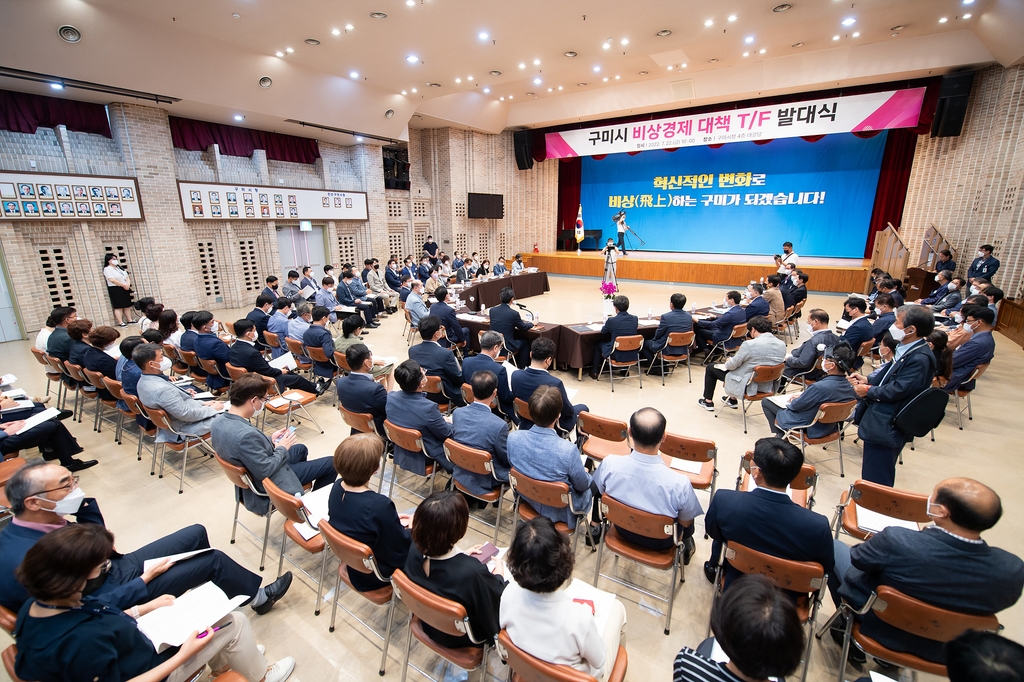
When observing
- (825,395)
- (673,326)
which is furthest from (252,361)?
(825,395)

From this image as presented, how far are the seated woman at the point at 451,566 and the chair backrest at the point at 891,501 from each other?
2284 millimetres

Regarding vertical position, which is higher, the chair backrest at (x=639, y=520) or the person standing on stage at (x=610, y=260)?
the person standing on stage at (x=610, y=260)

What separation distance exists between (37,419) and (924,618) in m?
6.11

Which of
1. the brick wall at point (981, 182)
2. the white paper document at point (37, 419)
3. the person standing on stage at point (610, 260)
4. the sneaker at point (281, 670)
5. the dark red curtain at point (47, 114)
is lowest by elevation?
the sneaker at point (281, 670)

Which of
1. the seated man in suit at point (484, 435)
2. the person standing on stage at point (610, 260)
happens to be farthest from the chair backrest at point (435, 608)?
the person standing on stage at point (610, 260)

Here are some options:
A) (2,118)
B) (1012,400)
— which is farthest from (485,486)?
(2,118)

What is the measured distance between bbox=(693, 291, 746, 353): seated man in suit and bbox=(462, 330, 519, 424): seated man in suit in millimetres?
3944

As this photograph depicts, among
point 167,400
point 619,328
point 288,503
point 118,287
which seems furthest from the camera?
point 118,287

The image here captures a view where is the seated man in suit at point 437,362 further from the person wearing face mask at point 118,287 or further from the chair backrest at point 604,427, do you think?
the person wearing face mask at point 118,287

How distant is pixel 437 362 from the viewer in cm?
455

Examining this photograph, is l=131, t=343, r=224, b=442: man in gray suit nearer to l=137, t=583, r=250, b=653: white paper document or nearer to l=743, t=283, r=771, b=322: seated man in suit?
→ l=137, t=583, r=250, b=653: white paper document

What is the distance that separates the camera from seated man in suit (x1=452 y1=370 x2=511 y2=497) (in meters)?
3.10

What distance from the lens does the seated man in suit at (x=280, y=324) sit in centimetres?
624

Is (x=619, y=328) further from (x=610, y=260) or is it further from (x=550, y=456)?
(x=610, y=260)
